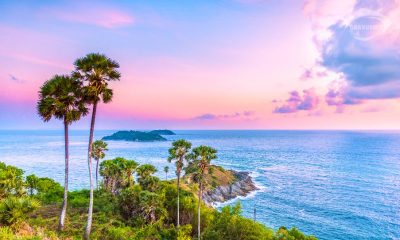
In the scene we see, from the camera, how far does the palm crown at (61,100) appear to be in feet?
83.3

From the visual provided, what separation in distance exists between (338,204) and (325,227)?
22.1 metres

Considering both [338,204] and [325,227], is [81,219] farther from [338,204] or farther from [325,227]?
[338,204]

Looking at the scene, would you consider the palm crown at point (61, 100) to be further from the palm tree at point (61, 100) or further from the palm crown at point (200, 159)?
the palm crown at point (200, 159)

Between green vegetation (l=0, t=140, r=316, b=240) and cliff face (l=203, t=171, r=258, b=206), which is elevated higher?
green vegetation (l=0, t=140, r=316, b=240)

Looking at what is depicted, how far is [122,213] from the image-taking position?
4225 cm

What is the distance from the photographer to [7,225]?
21.9 m

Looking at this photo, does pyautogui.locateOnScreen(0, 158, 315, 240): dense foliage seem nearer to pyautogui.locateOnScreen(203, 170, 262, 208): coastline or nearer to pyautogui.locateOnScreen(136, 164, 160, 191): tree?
pyautogui.locateOnScreen(136, 164, 160, 191): tree

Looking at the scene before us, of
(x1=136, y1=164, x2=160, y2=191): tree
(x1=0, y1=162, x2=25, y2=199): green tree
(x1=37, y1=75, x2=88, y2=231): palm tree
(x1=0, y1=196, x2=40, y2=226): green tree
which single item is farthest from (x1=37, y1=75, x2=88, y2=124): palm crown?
(x1=136, y1=164, x2=160, y2=191): tree

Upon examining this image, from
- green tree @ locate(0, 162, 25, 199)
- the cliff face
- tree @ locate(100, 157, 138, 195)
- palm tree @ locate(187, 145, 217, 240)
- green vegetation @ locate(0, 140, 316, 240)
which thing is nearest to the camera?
green vegetation @ locate(0, 140, 316, 240)

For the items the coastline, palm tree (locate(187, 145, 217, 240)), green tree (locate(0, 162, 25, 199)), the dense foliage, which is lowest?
the coastline

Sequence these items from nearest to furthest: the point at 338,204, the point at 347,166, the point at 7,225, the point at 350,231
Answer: the point at 7,225 → the point at 350,231 → the point at 338,204 → the point at 347,166

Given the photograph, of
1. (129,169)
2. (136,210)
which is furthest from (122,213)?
(129,169)

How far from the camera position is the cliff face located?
95.0 meters

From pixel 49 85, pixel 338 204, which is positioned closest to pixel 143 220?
pixel 49 85
